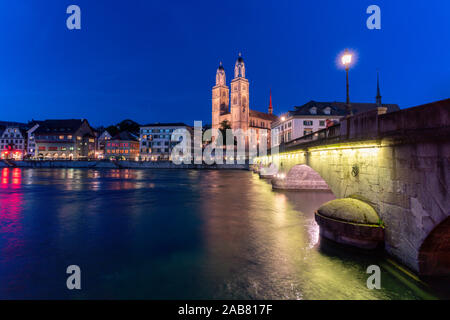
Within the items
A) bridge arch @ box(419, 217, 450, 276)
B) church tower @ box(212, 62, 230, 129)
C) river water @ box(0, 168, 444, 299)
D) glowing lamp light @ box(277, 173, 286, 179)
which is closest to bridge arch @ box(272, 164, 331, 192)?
glowing lamp light @ box(277, 173, 286, 179)

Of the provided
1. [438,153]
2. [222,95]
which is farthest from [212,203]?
[222,95]

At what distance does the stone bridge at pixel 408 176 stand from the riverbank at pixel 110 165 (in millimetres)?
86283

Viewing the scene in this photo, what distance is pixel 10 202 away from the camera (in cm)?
2505

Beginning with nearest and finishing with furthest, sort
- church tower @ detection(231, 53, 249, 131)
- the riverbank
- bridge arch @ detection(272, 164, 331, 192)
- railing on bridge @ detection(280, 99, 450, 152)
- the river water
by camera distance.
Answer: railing on bridge @ detection(280, 99, 450, 152) < the river water < bridge arch @ detection(272, 164, 331, 192) < the riverbank < church tower @ detection(231, 53, 249, 131)

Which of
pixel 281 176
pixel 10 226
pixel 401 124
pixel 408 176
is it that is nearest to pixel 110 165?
pixel 281 176

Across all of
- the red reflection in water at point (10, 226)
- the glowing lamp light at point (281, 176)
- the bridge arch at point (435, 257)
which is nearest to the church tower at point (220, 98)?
the glowing lamp light at point (281, 176)

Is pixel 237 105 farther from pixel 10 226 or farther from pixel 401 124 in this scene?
pixel 401 124

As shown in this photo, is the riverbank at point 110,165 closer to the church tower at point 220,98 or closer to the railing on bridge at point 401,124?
the church tower at point 220,98

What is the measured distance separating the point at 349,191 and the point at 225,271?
714cm

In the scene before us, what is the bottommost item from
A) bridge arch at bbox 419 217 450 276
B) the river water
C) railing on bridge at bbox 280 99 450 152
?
→ the river water

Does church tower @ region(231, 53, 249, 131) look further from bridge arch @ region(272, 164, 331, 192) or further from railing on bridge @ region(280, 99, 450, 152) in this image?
railing on bridge @ region(280, 99, 450, 152)

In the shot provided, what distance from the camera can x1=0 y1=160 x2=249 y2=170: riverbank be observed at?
100500 millimetres

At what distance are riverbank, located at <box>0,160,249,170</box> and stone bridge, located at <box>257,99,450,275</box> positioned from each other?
283 feet

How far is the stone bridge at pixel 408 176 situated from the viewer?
6867 millimetres
